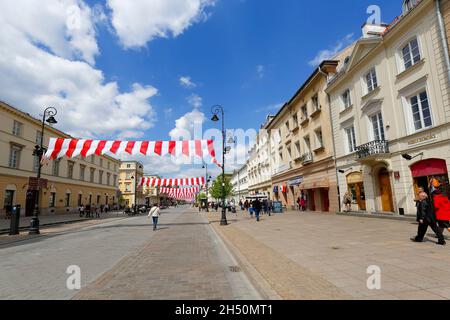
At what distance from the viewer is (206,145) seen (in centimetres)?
1648

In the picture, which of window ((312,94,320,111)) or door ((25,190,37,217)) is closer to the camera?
window ((312,94,320,111))

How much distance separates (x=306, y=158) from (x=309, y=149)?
1179mm

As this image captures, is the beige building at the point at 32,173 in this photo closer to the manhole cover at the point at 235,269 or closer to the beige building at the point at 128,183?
the manhole cover at the point at 235,269

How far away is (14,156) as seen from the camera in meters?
28.4

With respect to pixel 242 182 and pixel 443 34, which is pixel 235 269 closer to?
pixel 443 34

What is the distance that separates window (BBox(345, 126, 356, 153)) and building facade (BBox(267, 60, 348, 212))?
1839 mm

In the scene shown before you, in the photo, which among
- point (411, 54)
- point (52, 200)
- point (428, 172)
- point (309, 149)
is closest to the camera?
point (428, 172)

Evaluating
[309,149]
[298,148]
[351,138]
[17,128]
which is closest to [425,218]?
[351,138]

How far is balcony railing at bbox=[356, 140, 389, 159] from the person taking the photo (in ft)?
52.4

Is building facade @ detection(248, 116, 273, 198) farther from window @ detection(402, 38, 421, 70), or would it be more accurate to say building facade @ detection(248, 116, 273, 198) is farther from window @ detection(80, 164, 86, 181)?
window @ detection(80, 164, 86, 181)

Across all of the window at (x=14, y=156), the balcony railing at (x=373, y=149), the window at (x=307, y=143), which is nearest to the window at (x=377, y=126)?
the balcony railing at (x=373, y=149)

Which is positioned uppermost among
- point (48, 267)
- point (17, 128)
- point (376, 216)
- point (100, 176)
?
point (17, 128)

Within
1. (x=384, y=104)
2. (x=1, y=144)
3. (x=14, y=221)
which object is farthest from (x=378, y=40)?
(x=1, y=144)

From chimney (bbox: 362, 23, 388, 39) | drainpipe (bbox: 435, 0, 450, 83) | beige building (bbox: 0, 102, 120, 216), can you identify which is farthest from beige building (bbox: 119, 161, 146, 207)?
drainpipe (bbox: 435, 0, 450, 83)
